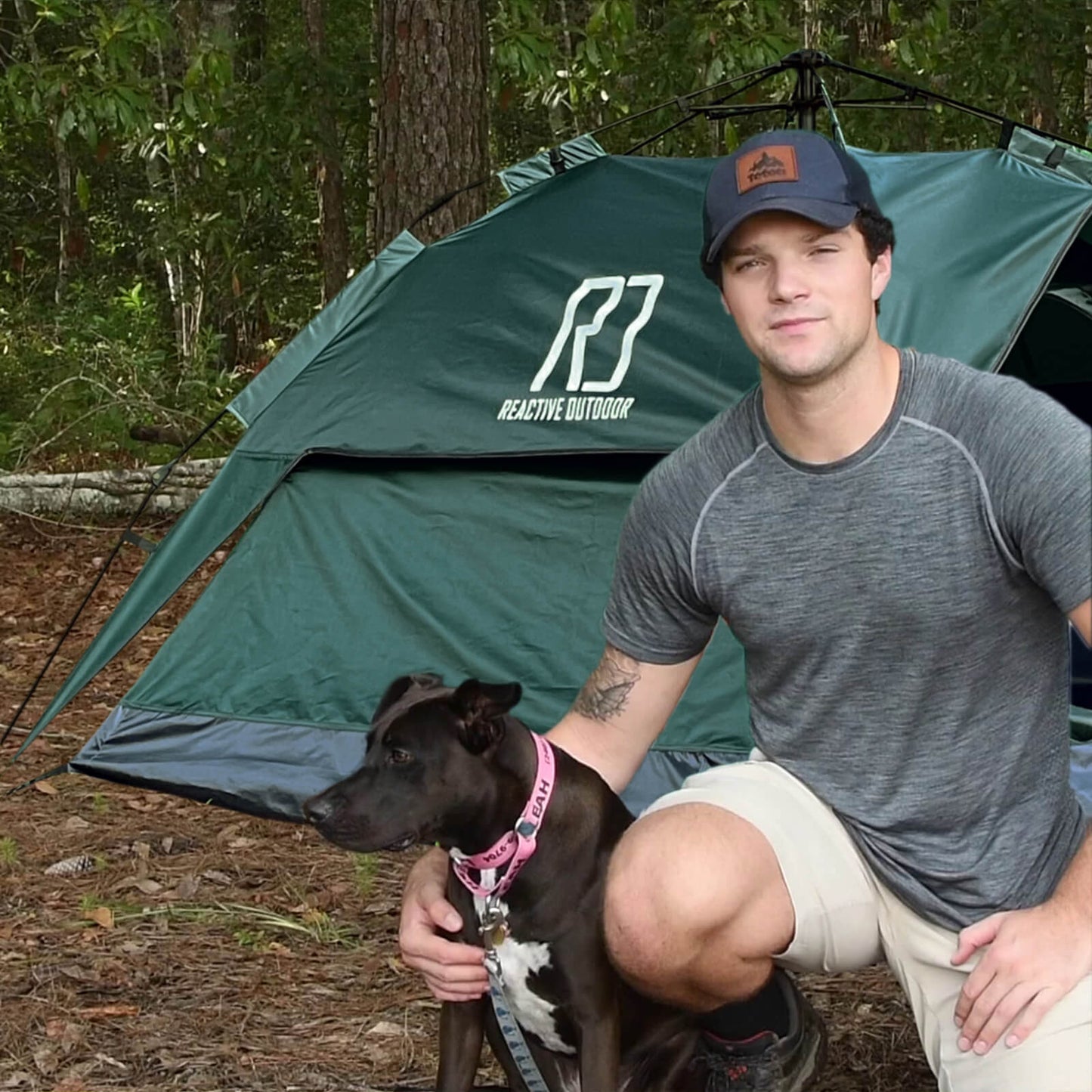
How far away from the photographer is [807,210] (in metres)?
2.19

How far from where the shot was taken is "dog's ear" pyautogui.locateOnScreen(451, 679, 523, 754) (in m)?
2.28


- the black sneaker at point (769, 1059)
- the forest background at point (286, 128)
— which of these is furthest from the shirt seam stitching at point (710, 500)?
the forest background at point (286, 128)

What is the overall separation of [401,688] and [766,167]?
0.96 meters

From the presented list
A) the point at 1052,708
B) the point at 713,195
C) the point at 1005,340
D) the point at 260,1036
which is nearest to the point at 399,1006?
the point at 260,1036

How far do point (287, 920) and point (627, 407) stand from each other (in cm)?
148

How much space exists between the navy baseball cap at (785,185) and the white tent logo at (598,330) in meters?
1.78

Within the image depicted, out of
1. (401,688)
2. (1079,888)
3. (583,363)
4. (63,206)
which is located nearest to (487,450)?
(583,363)

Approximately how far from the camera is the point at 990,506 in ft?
6.85

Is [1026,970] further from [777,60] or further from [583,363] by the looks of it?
[777,60]

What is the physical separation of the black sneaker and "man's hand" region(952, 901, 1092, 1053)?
1.26 feet

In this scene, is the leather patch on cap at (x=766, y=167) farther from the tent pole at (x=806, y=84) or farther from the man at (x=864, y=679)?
the tent pole at (x=806, y=84)

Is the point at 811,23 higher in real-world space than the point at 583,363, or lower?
lower

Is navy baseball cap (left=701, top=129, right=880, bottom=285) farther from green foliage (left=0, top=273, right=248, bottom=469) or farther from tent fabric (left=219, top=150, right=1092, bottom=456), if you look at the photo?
green foliage (left=0, top=273, right=248, bottom=469)

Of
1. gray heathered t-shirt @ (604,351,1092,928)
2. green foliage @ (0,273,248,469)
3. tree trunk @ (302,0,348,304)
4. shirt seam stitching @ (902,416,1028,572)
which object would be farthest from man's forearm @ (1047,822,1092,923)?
tree trunk @ (302,0,348,304)
